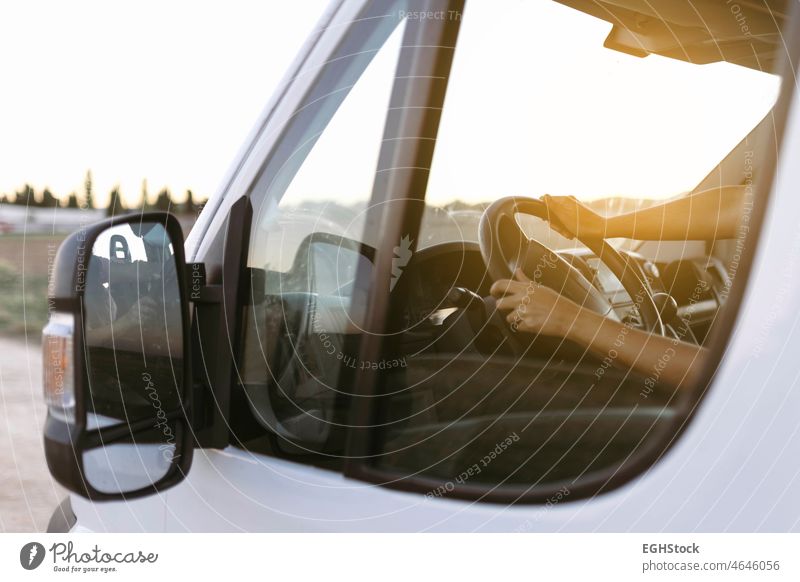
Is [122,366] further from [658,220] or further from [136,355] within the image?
[658,220]

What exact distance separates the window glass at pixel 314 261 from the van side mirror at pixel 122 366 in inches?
4.8

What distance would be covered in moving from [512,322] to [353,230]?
29 centimetres

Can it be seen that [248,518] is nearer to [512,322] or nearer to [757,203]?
[512,322]

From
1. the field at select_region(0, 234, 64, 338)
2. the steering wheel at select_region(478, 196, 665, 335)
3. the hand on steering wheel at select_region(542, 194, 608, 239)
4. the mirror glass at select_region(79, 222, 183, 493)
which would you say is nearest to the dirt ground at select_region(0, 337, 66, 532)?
the field at select_region(0, 234, 64, 338)

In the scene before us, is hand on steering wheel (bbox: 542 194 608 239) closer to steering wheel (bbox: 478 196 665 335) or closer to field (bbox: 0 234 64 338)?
steering wheel (bbox: 478 196 665 335)

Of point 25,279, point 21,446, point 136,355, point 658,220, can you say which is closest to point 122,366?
point 136,355

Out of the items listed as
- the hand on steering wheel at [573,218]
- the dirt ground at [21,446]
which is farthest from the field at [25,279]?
the hand on steering wheel at [573,218]

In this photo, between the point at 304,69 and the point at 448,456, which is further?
the point at 304,69

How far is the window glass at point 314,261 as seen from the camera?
4.06ft

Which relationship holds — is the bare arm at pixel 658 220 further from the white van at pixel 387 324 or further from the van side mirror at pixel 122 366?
the van side mirror at pixel 122 366

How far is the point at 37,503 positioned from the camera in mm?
1758

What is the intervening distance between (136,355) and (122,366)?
3 cm

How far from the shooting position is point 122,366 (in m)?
1.30
